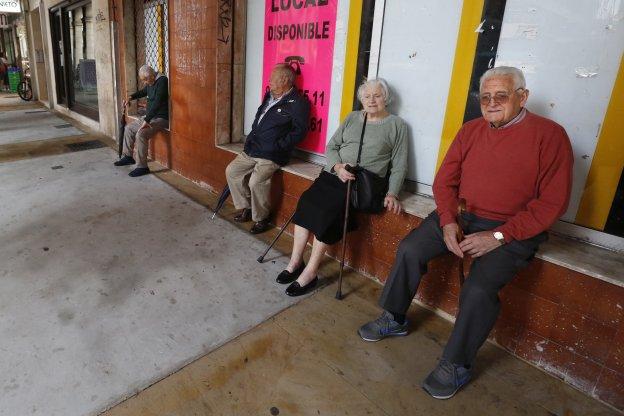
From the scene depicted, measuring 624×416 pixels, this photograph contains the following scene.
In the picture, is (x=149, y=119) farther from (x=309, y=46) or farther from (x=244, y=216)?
(x=309, y=46)

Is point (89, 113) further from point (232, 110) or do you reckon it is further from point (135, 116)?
point (232, 110)

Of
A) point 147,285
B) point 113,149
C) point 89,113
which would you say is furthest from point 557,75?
point 89,113

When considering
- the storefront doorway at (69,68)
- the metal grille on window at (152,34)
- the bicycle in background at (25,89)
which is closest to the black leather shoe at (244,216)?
the metal grille on window at (152,34)

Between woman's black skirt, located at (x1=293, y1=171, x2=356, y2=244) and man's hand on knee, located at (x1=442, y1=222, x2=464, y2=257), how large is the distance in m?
0.74

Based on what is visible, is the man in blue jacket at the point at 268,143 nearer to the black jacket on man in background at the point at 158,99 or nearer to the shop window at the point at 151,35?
the black jacket on man in background at the point at 158,99

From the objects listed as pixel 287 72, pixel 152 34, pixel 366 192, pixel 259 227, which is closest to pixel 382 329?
pixel 366 192

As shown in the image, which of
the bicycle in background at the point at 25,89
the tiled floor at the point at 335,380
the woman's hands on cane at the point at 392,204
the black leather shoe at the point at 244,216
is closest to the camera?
the tiled floor at the point at 335,380

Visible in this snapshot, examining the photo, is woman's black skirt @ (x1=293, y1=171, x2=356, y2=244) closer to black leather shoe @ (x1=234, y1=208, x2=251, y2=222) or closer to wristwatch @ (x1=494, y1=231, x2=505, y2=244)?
wristwatch @ (x1=494, y1=231, x2=505, y2=244)

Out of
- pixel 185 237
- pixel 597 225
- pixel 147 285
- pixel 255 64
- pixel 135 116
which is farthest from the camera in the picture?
pixel 135 116

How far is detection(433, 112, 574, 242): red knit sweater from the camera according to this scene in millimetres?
1818

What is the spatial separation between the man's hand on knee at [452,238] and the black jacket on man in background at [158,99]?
4.15m

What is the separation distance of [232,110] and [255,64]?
21.7 inches

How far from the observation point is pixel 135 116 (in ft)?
18.9

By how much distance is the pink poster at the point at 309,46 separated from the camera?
3195 millimetres
